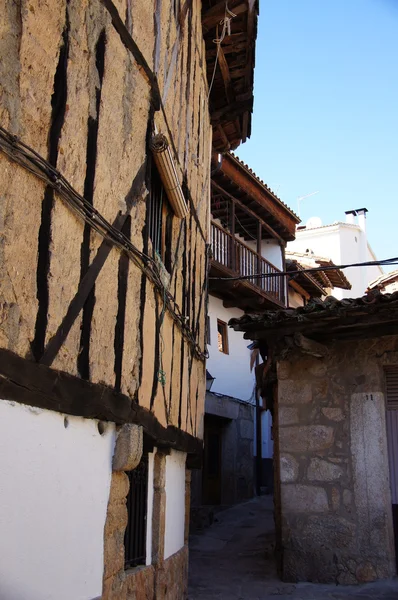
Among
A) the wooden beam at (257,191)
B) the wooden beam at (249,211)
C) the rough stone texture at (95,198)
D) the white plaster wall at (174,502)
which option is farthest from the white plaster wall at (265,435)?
the rough stone texture at (95,198)

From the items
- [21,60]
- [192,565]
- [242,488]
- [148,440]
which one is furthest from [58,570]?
[242,488]

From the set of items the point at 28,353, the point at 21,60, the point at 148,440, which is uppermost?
the point at 21,60

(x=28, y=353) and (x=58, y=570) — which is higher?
(x=28, y=353)

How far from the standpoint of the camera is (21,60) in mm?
2934

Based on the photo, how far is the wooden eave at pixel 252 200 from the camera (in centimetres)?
1420

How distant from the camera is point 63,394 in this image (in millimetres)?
3184

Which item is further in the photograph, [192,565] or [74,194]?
[192,565]

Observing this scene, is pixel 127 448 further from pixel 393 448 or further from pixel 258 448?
pixel 258 448

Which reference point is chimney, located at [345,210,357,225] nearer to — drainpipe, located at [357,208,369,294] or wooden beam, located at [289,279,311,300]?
drainpipe, located at [357,208,369,294]

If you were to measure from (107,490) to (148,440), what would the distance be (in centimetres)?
99

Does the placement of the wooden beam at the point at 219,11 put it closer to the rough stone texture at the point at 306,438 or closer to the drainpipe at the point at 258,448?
the rough stone texture at the point at 306,438

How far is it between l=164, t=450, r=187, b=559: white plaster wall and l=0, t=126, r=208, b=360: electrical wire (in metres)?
1.71

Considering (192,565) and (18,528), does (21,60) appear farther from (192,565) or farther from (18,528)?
(192,565)

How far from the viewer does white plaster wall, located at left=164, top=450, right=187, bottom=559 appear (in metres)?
5.75
